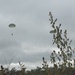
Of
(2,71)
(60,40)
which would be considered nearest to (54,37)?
(60,40)

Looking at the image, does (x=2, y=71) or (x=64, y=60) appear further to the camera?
(x=64, y=60)

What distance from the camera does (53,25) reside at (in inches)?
280

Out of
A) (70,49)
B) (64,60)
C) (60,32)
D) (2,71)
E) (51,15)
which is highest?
(51,15)

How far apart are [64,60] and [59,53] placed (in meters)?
0.41

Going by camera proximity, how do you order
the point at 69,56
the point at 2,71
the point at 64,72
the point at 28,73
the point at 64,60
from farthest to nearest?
the point at 69,56 < the point at 64,60 < the point at 64,72 < the point at 28,73 < the point at 2,71

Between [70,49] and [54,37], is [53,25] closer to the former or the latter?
[54,37]

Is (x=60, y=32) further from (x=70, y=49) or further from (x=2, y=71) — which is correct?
(x=2, y=71)

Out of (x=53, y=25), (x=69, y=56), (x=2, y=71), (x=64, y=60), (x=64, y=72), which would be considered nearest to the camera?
(x=2, y=71)

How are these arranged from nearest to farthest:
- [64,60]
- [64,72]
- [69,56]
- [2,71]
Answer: [2,71] < [64,72] < [64,60] < [69,56]

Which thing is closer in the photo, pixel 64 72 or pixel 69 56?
pixel 64 72

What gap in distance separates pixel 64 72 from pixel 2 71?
3.00 meters

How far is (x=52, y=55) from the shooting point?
24.0 feet

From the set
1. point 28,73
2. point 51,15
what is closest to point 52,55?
point 51,15

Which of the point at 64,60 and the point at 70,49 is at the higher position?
the point at 70,49
